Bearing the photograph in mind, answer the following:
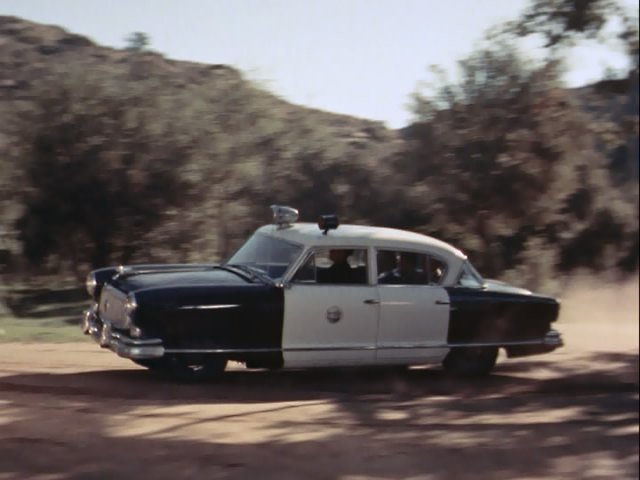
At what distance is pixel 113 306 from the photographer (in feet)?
26.1

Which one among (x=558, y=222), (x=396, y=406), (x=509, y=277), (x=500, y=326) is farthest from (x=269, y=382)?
(x=558, y=222)

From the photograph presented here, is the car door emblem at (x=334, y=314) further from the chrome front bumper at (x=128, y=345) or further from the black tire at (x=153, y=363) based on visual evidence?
the chrome front bumper at (x=128, y=345)

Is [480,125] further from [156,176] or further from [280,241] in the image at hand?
[280,241]

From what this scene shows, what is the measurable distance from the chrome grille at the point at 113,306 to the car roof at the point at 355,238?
5.47 feet

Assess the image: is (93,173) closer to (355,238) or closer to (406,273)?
(355,238)

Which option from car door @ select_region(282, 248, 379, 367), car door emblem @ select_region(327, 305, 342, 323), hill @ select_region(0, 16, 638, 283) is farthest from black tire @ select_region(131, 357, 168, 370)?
hill @ select_region(0, 16, 638, 283)

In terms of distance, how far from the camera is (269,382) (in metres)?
8.88

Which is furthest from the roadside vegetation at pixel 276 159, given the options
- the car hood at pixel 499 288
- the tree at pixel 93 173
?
the car hood at pixel 499 288

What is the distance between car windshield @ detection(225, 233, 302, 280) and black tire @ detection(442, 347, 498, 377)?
192 cm

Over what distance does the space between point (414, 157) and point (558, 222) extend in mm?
2790

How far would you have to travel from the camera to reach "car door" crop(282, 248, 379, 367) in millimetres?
8352

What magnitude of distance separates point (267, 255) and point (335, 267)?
2.05 feet

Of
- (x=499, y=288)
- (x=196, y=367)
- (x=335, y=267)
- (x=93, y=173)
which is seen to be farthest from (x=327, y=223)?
(x=93, y=173)

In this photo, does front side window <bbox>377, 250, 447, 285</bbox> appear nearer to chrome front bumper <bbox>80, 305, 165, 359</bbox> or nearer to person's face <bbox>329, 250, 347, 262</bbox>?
person's face <bbox>329, 250, 347, 262</bbox>
